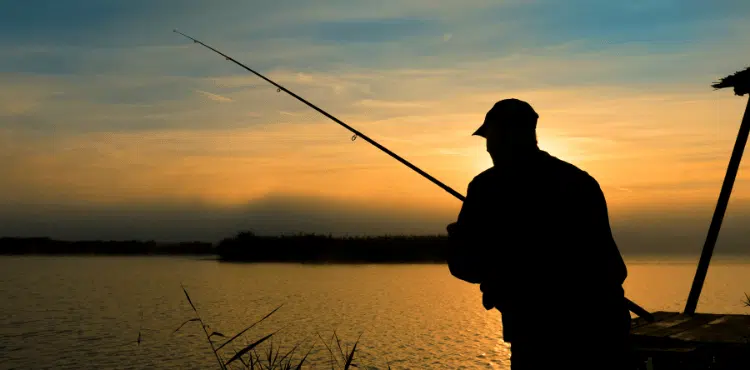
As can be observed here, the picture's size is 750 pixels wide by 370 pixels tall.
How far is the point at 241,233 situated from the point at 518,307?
2525 inches

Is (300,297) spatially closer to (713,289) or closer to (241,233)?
(713,289)

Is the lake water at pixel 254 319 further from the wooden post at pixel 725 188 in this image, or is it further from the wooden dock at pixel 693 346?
the wooden dock at pixel 693 346

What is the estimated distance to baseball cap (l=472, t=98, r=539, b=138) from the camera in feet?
10.3

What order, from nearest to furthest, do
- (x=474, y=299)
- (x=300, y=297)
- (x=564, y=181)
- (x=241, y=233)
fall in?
(x=564, y=181) < (x=300, y=297) < (x=474, y=299) < (x=241, y=233)

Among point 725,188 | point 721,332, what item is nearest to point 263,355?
point 725,188

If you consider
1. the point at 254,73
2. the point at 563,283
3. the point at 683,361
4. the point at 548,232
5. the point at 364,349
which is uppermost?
the point at 254,73

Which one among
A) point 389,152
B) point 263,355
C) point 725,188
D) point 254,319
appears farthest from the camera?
point 254,319

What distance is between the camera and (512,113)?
10.3 feet

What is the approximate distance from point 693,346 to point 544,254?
14.9 ft

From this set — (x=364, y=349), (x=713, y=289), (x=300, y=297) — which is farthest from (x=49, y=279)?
(x=713, y=289)

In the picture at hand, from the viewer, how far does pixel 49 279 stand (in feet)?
169

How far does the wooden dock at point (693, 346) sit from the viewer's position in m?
6.67

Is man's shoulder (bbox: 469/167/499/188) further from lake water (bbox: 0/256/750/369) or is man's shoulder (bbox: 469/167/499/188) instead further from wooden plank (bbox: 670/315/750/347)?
lake water (bbox: 0/256/750/369)

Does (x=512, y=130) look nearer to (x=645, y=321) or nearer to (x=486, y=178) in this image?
(x=486, y=178)
